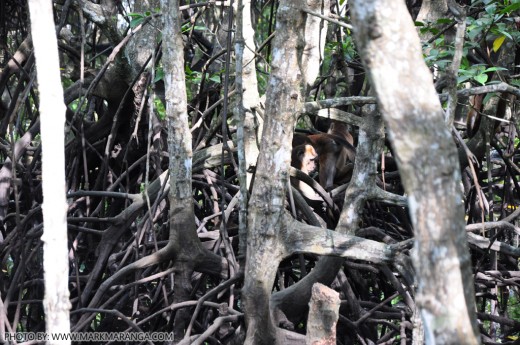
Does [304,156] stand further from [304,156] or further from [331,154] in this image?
[331,154]

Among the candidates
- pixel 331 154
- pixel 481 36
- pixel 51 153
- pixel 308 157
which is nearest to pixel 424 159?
pixel 51 153

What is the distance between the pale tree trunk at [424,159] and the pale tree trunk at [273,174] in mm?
1260

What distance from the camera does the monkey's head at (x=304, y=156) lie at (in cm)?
554

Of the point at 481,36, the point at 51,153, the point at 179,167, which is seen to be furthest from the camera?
the point at 481,36

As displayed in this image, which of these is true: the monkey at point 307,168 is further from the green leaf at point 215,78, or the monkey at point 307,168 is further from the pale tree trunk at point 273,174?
the pale tree trunk at point 273,174

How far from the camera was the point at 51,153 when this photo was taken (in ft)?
6.54

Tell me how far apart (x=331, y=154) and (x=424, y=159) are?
3.87 m

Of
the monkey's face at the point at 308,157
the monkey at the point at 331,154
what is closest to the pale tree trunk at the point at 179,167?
the monkey at the point at 331,154

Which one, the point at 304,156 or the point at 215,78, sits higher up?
the point at 215,78

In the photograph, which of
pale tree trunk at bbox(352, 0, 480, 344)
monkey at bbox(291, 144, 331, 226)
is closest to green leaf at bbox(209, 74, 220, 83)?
monkey at bbox(291, 144, 331, 226)

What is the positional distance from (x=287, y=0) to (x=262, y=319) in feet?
4.16

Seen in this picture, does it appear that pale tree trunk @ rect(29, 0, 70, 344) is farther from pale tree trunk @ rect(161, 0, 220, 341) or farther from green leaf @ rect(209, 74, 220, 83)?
green leaf @ rect(209, 74, 220, 83)

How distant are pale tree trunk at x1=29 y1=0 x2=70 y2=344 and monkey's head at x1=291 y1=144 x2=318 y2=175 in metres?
3.61

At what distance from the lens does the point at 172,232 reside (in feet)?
11.4
